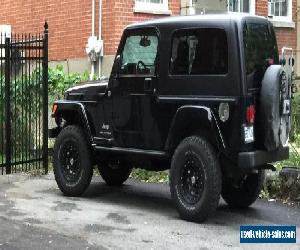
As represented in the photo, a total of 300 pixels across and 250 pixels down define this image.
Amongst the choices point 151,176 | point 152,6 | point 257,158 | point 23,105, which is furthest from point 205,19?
point 152,6

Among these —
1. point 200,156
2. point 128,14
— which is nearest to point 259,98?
point 200,156

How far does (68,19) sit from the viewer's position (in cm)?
1430

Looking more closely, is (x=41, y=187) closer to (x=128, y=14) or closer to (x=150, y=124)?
(x=150, y=124)

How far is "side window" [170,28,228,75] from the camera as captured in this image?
7039 mm

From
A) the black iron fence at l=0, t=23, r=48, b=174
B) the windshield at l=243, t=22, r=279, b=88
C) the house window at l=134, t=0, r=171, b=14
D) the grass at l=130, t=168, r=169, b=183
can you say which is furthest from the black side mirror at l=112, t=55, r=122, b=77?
the house window at l=134, t=0, r=171, b=14

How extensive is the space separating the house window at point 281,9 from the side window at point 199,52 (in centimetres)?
860

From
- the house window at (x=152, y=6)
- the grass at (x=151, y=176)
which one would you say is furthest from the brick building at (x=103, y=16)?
the grass at (x=151, y=176)

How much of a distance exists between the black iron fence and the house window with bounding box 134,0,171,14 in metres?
2.86

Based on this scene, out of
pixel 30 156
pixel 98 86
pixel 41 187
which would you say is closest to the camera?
pixel 98 86

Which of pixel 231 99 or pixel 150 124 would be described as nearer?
pixel 231 99

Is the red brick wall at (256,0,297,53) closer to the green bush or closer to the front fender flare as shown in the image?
the green bush

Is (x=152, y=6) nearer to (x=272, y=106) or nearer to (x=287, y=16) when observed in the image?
(x=287, y=16)

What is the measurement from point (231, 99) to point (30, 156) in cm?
517

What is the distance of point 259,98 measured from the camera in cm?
695
